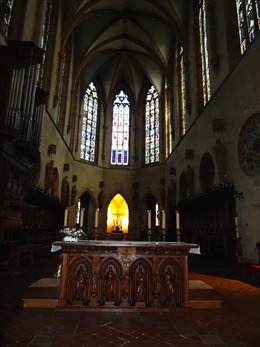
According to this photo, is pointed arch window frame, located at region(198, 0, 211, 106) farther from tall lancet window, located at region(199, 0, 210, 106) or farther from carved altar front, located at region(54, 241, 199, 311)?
carved altar front, located at region(54, 241, 199, 311)

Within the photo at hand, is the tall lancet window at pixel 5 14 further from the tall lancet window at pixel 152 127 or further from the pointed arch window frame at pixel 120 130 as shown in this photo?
the tall lancet window at pixel 152 127

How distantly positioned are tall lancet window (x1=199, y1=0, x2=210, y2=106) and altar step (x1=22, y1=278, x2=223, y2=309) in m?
9.88

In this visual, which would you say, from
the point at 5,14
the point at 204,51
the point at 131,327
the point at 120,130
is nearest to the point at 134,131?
the point at 120,130

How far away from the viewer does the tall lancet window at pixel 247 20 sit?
28.3 feet

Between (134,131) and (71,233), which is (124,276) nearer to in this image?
(71,233)

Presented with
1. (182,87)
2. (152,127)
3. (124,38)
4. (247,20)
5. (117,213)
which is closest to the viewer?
(247,20)

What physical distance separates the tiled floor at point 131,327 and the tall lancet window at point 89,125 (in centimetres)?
1799

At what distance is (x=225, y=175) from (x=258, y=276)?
4210 mm

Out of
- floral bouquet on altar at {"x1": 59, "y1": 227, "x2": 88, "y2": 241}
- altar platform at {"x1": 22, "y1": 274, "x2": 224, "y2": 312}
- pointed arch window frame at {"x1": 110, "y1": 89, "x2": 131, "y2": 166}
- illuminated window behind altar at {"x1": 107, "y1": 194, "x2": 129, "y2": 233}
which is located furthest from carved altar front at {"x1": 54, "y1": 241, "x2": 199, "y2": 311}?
illuminated window behind altar at {"x1": 107, "y1": 194, "x2": 129, "y2": 233}

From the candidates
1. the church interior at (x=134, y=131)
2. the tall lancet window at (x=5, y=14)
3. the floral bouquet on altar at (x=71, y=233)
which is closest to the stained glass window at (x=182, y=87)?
the church interior at (x=134, y=131)

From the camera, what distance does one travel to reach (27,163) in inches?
323

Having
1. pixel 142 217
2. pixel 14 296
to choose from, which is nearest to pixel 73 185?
pixel 142 217

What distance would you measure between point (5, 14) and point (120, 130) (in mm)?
15681

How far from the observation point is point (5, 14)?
851 cm
